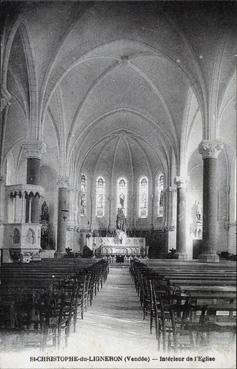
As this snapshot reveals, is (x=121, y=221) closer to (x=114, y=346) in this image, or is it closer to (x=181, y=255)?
(x=181, y=255)

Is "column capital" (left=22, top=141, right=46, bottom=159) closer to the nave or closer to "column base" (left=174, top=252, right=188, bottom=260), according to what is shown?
the nave

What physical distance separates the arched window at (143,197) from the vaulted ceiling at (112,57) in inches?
467

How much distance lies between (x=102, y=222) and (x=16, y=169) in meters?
10.4

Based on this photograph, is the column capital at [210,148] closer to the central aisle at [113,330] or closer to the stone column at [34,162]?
the stone column at [34,162]

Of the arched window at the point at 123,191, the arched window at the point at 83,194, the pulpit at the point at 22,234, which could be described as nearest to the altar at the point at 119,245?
the arched window at the point at 83,194

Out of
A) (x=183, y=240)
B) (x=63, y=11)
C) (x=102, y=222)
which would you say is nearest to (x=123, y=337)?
(x=63, y=11)

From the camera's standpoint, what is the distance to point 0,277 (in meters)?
9.09

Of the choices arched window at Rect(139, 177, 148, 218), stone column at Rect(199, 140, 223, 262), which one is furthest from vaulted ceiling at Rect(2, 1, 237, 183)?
arched window at Rect(139, 177, 148, 218)

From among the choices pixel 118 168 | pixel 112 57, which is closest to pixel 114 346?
pixel 112 57

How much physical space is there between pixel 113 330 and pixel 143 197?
35.1 metres

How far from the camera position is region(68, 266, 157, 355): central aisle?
6.12 m

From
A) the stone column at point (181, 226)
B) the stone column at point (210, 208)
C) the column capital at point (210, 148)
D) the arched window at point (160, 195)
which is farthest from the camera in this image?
the arched window at point (160, 195)

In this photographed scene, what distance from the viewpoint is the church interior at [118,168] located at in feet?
25.4

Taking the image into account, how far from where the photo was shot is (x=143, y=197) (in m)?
43.6
